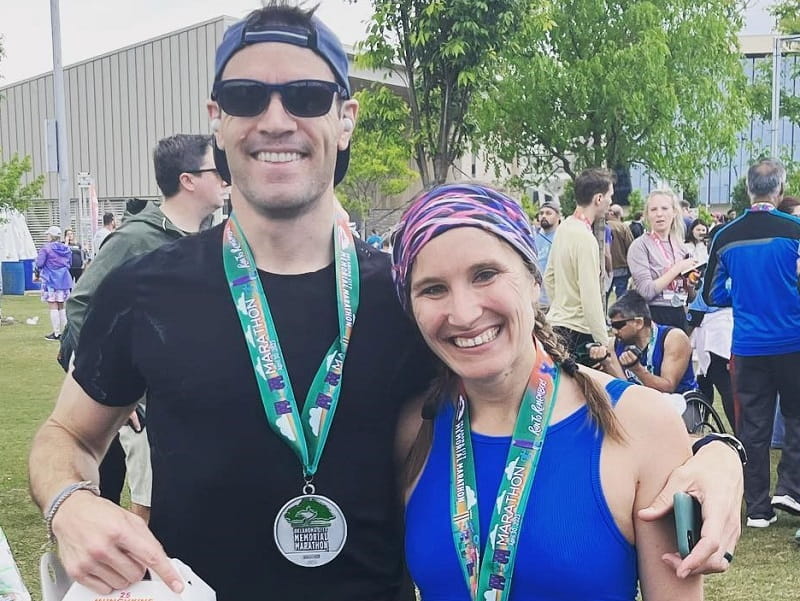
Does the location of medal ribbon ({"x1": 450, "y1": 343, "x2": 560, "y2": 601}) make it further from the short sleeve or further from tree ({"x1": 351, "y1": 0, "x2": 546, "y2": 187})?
tree ({"x1": 351, "y1": 0, "x2": 546, "y2": 187})

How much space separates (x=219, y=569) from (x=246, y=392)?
37cm

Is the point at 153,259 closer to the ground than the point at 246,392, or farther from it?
farther from it

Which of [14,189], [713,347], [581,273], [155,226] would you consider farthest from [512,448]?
[14,189]

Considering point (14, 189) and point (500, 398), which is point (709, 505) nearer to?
point (500, 398)

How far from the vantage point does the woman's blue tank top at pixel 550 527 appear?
5.65 ft

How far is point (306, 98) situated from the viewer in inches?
76.8

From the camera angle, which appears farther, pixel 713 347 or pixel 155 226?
pixel 713 347

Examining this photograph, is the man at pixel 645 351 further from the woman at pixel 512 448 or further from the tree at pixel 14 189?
the tree at pixel 14 189

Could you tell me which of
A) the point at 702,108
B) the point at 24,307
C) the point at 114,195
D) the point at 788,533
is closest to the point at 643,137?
the point at 702,108

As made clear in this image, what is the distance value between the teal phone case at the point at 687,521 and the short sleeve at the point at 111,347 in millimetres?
1124

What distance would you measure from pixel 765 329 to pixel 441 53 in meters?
4.37

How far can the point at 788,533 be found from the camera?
576 cm

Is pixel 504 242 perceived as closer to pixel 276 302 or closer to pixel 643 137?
pixel 276 302

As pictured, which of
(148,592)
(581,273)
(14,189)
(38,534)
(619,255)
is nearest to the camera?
(148,592)
